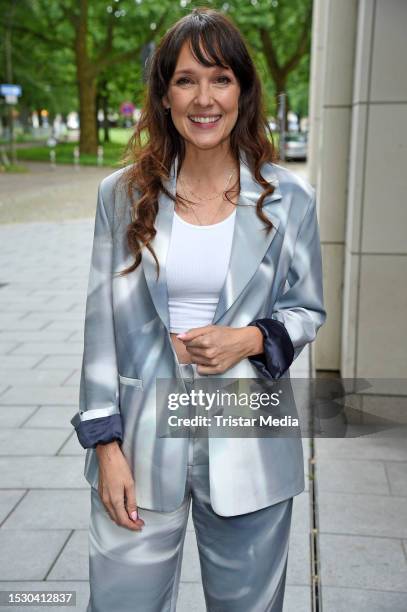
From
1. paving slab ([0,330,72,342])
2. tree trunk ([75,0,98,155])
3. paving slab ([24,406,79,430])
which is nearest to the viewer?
paving slab ([24,406,79,430])

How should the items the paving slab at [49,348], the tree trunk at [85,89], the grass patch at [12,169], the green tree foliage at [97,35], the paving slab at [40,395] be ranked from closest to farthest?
the paving slab at [40,395] → the paving slab at [49,348] → the grass patch at [12,169] → the green tree foliage at [97,35] → the tree trunk at [85,89]

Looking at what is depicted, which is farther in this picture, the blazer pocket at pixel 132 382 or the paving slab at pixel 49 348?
the paving slab at pixel 49 348

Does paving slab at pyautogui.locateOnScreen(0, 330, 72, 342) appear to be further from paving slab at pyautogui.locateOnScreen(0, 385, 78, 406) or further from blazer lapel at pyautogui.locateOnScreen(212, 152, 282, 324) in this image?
blazer lapel at pyautogui.locateOnScreen(212, 152, 282, 324)

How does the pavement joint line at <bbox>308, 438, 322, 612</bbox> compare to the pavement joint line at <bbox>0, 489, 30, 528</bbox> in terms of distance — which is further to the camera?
the pavement joint line at <bbox>0, 489, 30, 528</bbox>

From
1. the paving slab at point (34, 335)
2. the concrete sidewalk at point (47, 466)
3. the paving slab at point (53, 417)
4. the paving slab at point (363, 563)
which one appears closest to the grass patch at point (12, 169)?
the concrete sidewalk at point (47, 466)

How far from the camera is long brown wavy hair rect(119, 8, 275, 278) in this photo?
167 centimetres

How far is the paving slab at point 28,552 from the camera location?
3143 millimetres

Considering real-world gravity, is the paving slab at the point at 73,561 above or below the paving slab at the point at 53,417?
above

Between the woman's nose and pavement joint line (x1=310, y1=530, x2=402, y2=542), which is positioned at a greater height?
the woman's nose

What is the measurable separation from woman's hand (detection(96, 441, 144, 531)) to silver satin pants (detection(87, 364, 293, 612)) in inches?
1.3

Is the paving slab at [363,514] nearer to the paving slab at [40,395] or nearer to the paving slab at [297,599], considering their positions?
the paving slab at [297,599]

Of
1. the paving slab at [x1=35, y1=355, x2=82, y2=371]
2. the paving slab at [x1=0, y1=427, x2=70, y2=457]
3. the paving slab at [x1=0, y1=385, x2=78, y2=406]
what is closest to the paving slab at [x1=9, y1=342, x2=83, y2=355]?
the paving slab at [x1=35, y1=355, x2=82, y2=371]

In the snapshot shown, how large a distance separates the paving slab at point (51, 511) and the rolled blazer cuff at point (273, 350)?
2.11 metres

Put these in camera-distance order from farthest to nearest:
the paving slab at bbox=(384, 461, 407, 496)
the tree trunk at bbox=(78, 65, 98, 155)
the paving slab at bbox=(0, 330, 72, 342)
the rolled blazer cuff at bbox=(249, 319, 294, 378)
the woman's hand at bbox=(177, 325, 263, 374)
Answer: the tree trunk at bbox=(78, 65, 98, 155) < the paving slab at bbox=(0, 330, 72, 342) < the paving slab at bbox=(384, 461, 407, 496) < the rolled blazer cuff at bbox=(249, 319, 294, 378) < the woman's hand at bbox=(177, 325, 263, 374)
